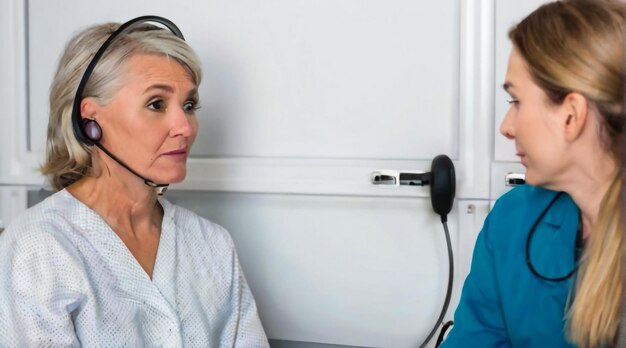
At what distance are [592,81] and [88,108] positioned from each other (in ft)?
2.64

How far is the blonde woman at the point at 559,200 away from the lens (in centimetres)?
95

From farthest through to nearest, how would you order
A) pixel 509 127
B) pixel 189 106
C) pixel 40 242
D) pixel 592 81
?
pixel 189 106, pixel 40 242, pixel 509 127, pixel 592 81

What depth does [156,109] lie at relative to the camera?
4.26 ft

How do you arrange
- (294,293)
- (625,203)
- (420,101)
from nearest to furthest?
(625,203)
(420,101)
(294,293)

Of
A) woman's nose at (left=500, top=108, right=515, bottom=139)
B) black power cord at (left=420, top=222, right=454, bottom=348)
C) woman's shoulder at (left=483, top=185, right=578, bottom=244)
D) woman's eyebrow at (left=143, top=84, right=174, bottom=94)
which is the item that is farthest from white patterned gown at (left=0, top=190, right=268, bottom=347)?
woman's nose at (left=500, top=108, right=515, bottom=139)

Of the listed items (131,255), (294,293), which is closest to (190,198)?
(294,293)

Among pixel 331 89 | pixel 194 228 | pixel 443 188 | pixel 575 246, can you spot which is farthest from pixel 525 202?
pixel 194 228

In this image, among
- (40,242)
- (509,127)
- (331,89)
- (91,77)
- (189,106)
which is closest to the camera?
(509,127)

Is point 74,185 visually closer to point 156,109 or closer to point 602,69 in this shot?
point 156,109

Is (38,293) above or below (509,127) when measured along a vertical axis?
below

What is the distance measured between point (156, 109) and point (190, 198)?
1.24ft

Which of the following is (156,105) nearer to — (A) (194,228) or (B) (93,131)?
(B) (93,131)

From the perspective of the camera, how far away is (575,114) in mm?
965

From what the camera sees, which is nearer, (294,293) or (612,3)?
(612,3)
